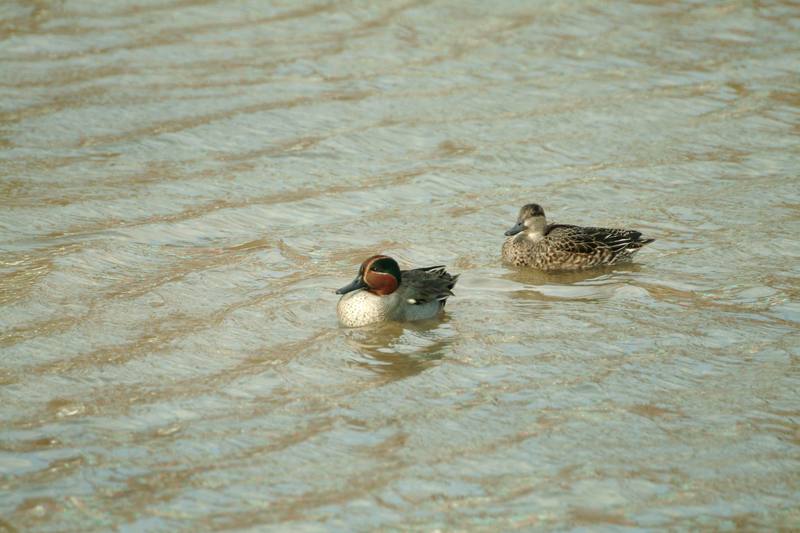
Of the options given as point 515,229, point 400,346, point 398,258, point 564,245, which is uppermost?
point 515,229

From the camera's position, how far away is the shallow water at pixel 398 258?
21.8 ft

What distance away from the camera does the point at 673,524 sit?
20.2 ft

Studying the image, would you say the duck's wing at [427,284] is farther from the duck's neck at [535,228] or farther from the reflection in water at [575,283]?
the duck's neck at [535,228]

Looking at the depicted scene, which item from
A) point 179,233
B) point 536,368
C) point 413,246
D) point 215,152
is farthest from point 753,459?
point 215,152

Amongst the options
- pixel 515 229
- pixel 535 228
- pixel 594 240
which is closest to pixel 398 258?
pixel 515 229

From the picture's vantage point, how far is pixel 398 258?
1062cm

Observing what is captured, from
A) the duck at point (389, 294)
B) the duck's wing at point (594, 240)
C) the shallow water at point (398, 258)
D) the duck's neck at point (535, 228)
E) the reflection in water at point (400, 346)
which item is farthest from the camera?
the duck's neck at point (535, 228)

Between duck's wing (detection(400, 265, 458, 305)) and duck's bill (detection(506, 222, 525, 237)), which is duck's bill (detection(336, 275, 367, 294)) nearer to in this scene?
duck's wing (detection(400, 265, 458, 305))

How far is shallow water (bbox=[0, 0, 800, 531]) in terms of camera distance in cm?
665

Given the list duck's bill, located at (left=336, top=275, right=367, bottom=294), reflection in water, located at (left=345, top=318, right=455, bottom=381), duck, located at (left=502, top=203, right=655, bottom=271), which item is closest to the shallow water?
reflection in water, located at (left=345, top=318, right=455, bottom=381)

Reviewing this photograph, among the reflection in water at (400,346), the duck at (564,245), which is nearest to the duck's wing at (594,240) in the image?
the duck at (564,245)

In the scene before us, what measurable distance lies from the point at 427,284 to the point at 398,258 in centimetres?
132

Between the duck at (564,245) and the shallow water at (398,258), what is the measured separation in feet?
0.46

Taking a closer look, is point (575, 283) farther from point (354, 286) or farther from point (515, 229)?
point (354, 286)
